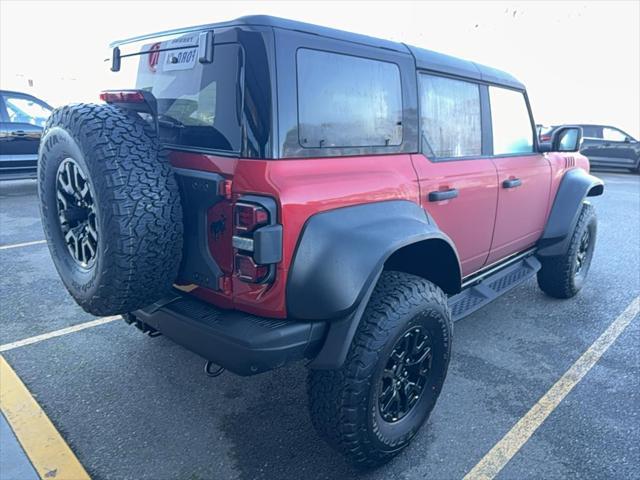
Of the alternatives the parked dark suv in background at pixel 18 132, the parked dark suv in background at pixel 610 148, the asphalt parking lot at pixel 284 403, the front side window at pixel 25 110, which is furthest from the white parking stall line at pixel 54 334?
the parked dark suv in background at pixel 610 148

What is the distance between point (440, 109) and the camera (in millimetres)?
2910

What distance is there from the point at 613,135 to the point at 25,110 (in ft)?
48.8

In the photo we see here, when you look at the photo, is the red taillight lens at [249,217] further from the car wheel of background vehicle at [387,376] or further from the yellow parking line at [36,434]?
the yellow parking line at [36,434]

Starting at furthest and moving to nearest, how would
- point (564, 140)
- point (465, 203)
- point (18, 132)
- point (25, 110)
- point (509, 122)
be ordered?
1. point (25, 110)
2. point (18, 132)
3. point (564, 140)
4. point (509, 122)
5. point (465, 203)

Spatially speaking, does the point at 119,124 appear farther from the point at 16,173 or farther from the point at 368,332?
the point at 16,173

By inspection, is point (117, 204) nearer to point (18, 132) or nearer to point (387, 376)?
point (387, 376)

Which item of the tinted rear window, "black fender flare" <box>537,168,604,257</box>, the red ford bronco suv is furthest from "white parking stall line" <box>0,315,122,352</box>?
"black fender flare" <box>537,168,604,257</box>

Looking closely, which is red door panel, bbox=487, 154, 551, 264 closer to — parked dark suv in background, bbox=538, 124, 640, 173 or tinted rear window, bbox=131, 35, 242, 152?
tinted rear window, bbox=131, 35, 242, 152

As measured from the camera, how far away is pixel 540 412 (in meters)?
2.77

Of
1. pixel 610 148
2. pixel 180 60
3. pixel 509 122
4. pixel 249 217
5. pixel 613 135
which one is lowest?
pixel 610 148

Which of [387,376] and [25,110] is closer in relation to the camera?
[387,376]

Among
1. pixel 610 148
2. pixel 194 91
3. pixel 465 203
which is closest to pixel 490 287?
pixel 465 203

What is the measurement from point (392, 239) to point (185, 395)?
1.60 metres

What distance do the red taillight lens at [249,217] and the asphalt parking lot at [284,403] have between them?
119cm
